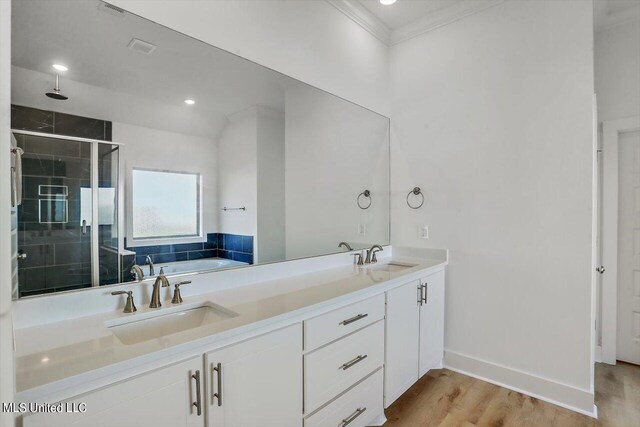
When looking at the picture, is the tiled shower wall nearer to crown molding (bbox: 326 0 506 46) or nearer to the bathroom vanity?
the bathroom vanity

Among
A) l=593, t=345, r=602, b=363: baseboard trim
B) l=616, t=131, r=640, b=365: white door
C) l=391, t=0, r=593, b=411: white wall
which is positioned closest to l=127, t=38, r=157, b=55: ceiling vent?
l=391, t=0, r=593, b=411: white wall

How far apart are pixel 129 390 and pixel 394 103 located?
9.26ft

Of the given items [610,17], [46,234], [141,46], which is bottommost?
[46,234]

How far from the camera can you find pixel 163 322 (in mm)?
1322

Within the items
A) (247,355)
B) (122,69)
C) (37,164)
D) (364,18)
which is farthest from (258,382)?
(364,18)

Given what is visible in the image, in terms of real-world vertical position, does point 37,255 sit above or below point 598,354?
above

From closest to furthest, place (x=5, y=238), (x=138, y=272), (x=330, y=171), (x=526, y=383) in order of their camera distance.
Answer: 1. (x=5, y=238)
2. (x=138, y=272)
3. (x=526, y=383)
4. (x=330, y=171)

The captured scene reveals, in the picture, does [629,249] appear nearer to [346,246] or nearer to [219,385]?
[346,246]

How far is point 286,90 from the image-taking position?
2068 millimetres

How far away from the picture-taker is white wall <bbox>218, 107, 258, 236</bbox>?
1742 mm

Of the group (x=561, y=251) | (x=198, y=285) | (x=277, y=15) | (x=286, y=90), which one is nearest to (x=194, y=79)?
(x=286, y=90)

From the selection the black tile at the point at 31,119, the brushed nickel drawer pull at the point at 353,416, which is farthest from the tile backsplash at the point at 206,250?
the brushed nickel drawer pull at the point at 353,416

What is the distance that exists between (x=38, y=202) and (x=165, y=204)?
0.46 meters

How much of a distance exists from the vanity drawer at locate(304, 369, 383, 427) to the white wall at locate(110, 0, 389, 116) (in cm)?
190
